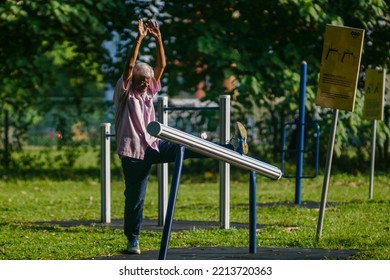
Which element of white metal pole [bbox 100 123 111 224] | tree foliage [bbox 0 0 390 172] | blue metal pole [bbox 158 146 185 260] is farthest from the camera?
tree foliage [bbox 0 0 390 172]

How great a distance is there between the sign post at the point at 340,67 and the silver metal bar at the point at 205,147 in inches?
58.1

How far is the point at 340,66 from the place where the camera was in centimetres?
1027

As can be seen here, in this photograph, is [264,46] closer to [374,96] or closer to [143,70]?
[374,96]

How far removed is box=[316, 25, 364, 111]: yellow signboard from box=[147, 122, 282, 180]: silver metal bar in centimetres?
148

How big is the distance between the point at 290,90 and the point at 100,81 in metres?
4.21

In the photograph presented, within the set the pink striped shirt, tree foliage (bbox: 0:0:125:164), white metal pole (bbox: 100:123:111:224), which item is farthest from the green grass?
tree foliage (bbox: 0:0:125:164)

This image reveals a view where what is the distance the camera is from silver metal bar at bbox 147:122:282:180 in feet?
25.8

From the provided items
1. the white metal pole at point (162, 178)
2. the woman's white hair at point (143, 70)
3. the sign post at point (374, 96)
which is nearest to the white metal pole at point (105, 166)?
the white metal pole at point (162, 178)

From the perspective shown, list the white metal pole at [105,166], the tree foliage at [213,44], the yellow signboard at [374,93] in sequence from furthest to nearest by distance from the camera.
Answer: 1. the tree foliage at [213,44]
2. the yellow signboard at [374,93]
3. the white metal pole at [105,166]

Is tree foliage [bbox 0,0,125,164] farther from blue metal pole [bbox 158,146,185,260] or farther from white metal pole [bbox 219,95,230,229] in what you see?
blue metal pole [bbox 158,146,185,260]

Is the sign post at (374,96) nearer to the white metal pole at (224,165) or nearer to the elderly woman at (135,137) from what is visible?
the white metal pole at (224,165)

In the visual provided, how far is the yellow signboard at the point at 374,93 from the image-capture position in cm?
1642

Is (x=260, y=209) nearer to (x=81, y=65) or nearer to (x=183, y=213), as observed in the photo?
(x=183, y=213)

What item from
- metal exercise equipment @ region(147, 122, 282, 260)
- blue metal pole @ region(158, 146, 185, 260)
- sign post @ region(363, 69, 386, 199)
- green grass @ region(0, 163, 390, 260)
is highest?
sign post @ region(363, 69, 386, 199)
